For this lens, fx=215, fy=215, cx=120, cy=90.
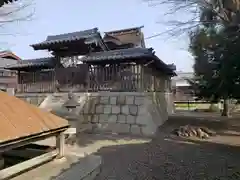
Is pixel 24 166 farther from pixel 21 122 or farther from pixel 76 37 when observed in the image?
pixel 76 37

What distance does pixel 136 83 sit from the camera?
9.43 metres

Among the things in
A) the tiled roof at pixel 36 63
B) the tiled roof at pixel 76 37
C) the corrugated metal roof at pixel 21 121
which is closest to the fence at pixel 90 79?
the tiled roof at pixel 36 63

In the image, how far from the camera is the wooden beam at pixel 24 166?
329cm

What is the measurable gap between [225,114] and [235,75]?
8.43m

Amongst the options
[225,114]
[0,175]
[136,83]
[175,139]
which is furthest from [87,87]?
[225,114]

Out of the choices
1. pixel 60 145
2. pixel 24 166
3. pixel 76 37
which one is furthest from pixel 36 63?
pixel 24 166

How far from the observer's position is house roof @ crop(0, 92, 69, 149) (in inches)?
124

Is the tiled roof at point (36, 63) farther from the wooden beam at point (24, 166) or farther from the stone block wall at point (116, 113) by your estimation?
the wooden beam at point (24, 166)

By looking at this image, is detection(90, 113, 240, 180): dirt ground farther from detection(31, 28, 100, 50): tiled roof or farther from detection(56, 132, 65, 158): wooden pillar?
detection(31, 28, 100, 50): tiled roof

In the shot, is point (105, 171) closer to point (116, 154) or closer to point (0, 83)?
point (116, 154)

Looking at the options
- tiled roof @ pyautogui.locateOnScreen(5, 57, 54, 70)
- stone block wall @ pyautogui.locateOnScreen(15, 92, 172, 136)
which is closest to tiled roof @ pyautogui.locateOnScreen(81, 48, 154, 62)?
stone block wall @ pyautogui.locateOnScreen(15, 92, 172, 136)

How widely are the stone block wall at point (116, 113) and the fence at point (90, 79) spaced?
1.18 ft

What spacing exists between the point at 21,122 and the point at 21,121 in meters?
0.03

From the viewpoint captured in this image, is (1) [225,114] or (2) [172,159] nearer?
(2) [172,159]
